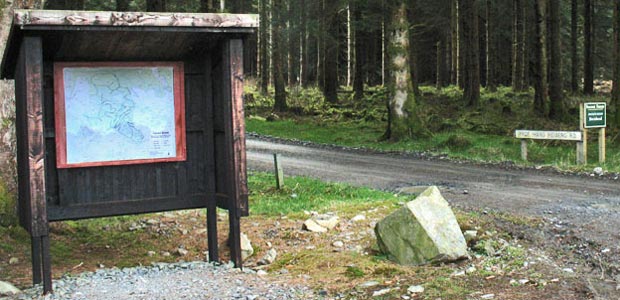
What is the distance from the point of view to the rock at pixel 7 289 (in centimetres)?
634

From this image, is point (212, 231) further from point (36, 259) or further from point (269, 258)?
point (36, 259)

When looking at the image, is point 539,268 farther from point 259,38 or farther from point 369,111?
point 259,38

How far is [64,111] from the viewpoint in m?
6.87

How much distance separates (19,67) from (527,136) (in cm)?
1316

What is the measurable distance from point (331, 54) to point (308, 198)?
25.4 meters

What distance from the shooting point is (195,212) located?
1039cm

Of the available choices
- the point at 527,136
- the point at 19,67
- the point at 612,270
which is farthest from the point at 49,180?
the point at 527,136

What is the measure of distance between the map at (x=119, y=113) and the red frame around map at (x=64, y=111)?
3 centimetres

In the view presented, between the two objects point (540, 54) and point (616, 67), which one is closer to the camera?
point (616, 67)

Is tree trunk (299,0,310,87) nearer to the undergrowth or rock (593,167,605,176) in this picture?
the undergrowth

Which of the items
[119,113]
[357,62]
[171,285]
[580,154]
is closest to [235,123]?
[119,113]

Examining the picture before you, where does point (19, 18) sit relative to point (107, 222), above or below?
above

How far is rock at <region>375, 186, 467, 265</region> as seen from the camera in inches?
282

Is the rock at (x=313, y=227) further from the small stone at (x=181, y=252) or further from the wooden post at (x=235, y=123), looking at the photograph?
the wooden post at (x=235, y=123)
